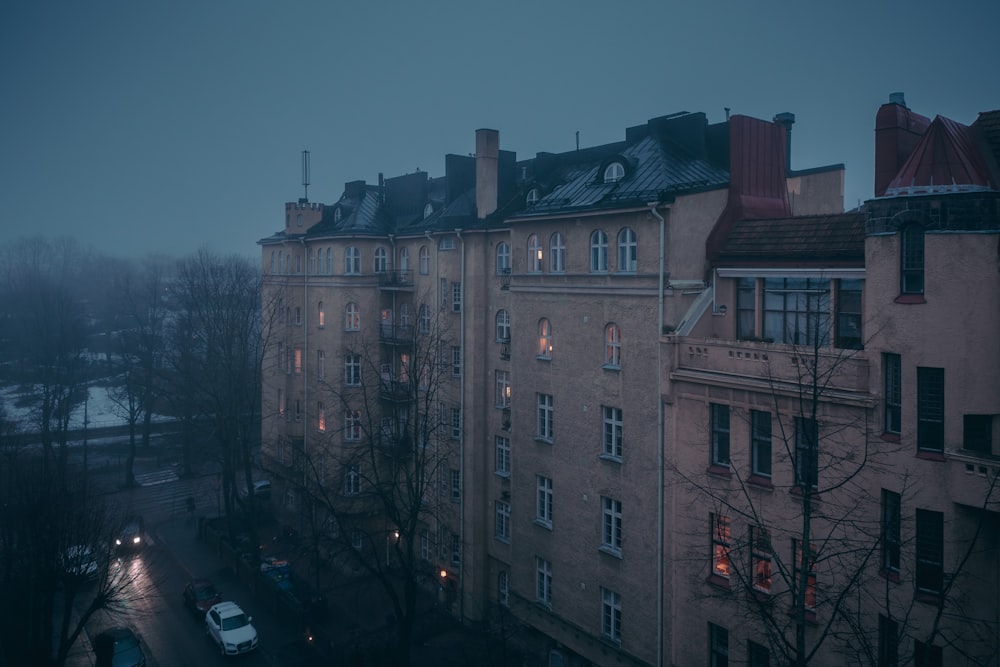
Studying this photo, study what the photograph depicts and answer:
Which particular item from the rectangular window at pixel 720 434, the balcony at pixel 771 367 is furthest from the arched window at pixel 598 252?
the rectangular window at pixel 720 434

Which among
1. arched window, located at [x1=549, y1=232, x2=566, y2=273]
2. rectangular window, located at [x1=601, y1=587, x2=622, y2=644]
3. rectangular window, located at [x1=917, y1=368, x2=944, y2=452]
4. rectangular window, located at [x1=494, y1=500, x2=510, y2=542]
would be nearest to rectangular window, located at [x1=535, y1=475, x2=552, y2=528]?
rectangular window, located at [x1=601, y1=587, x2=622, y2=644]

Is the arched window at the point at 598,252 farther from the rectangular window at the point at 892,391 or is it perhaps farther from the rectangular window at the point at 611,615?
the rectangular window at the point at 611,615

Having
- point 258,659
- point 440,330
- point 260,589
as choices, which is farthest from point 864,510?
point 260,589

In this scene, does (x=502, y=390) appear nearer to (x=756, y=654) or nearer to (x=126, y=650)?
(x=756, y=654)

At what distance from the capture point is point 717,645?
62.5 ft

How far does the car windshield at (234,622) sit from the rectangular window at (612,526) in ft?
54.4

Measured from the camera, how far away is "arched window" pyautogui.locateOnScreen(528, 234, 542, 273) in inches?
980

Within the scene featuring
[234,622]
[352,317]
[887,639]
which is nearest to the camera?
[887,639]

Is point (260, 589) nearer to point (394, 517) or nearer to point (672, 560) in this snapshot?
point (394, 517)

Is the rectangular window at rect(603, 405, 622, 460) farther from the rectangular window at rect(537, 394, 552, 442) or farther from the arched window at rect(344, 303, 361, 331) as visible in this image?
the arched window at rect(344, 303, 361, 331)

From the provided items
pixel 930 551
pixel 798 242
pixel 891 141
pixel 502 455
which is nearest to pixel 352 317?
pixel 502 455

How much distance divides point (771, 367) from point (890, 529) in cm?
462

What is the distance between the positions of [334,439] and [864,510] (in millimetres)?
27532

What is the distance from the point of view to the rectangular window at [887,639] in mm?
15211
